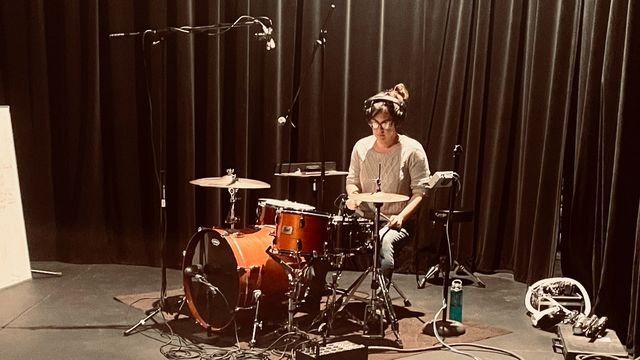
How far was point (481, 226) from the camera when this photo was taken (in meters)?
5.68

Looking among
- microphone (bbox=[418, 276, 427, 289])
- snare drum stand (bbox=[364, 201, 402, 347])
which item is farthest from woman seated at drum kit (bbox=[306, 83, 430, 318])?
microphone (bbox=[418, 276, 427, 289])

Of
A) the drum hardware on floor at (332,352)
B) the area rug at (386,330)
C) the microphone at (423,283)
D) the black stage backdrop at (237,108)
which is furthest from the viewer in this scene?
the black stage backdrop at (237,108)

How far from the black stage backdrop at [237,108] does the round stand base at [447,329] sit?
57.1 inches

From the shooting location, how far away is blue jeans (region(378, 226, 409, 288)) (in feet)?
13.8

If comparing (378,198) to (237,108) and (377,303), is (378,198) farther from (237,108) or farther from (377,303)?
(237,108)

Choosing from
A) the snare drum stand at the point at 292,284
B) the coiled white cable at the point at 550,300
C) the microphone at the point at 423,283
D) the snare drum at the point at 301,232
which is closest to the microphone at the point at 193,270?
the snare drum stand at the point at 292,284

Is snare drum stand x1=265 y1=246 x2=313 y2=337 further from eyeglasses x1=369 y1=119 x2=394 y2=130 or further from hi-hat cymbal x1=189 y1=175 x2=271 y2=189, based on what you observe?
eyeglasses x1=369 y1=119 x2=394 y2=130

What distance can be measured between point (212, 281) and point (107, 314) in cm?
78

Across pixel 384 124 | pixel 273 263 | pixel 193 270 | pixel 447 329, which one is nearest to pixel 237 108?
pixel 384 124

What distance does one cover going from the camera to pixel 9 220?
508 cm

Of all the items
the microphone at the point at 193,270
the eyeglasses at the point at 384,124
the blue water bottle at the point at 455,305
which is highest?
the eyeglasses at the point at 384,124

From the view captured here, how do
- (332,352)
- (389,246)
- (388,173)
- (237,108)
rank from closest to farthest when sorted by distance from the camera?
(332,352)
(389,246)
(388,173)
(237,108)

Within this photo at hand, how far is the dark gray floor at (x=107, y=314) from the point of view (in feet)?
12.3

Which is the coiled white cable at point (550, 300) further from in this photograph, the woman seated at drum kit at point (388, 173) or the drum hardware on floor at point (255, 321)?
the drum hardware on floor at point (255, 321)
